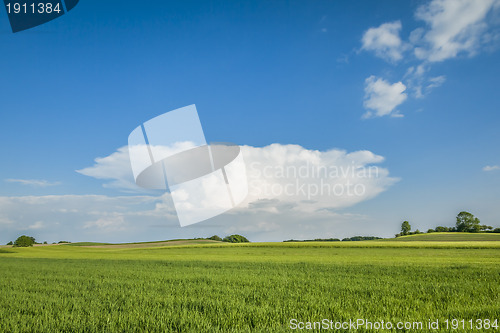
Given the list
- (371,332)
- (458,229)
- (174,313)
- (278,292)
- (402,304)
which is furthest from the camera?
(458,229)

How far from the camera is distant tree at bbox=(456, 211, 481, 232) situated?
11806 cm

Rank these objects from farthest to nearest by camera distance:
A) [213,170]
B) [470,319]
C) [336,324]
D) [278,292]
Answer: [213,170] → [278,292] → [470,319] → [336,324]

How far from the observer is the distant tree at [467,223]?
118m

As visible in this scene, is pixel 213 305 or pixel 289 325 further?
pixel 213 305

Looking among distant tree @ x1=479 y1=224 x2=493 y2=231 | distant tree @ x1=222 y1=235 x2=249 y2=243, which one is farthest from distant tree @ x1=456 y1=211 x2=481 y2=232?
distant tree @ x1=222 y1=235 x2=249 y2=243

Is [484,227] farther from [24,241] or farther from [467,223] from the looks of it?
[24,241]

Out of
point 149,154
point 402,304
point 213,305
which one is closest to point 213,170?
point 149,154

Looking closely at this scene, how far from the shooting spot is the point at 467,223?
120062 millimetres

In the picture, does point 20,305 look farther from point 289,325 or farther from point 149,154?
point 149,154

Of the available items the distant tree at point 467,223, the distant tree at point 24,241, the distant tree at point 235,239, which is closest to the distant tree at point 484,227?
the distant tree at point 467,223

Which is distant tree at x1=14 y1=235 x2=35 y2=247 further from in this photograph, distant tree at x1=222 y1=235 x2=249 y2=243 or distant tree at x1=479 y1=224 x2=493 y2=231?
distant tree at x1=479 y1=224 x2=493 y2=231

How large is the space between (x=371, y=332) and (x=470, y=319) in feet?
9.00

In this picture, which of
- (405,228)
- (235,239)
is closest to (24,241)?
(235,239)

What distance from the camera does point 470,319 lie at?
22.5ft
